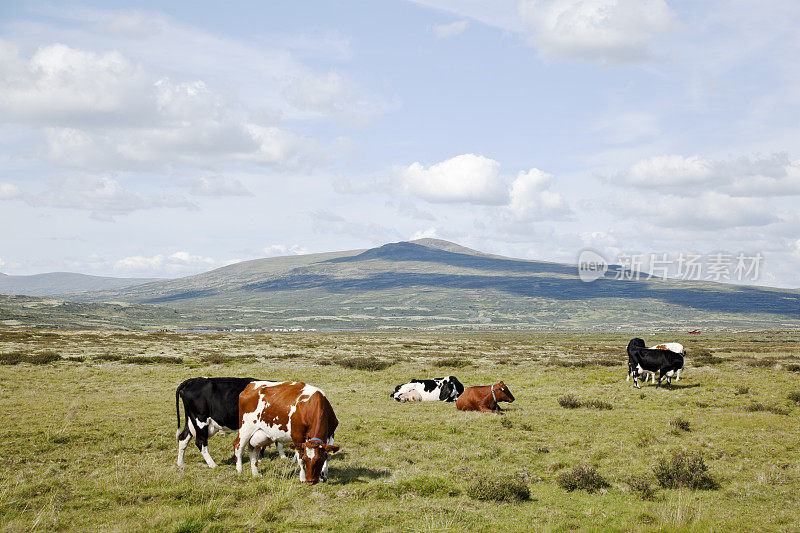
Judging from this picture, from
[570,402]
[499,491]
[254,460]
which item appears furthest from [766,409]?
[254,460]

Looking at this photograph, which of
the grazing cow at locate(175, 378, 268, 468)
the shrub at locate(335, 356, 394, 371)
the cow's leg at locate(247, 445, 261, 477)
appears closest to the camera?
the cow's leg at locate(247, 445, 261, 477)

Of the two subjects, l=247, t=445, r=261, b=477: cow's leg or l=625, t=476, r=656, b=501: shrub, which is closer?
l=625, t=476, r=656, b=501: shrub

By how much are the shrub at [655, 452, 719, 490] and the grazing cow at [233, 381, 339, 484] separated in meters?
7.65

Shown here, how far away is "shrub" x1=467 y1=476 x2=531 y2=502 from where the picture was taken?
10.4 m

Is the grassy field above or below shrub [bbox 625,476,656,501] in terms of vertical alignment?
below

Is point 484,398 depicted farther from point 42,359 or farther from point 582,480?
point 42,359

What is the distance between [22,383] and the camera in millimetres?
25359

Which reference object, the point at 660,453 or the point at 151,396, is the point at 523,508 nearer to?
the point at 660,453

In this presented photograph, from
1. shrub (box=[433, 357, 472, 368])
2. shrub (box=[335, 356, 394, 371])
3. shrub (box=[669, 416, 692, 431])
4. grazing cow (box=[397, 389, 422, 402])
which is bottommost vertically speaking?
shrub (box=[335, 356, 394, 371])

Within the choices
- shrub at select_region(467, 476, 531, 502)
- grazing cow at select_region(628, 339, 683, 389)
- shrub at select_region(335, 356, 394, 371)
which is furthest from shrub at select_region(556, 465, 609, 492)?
shrub at select_region(335, 356, 394, 371)

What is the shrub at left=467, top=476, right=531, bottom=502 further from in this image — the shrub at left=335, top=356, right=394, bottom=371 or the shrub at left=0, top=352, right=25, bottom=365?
the shrub at left=0, top=352, right=25, bottom=365

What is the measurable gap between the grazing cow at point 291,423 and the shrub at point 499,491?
3.22 meters

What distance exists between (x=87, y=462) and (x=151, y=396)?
37.3 ft

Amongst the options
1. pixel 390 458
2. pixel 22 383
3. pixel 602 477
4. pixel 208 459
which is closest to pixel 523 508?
pixel 602 477
